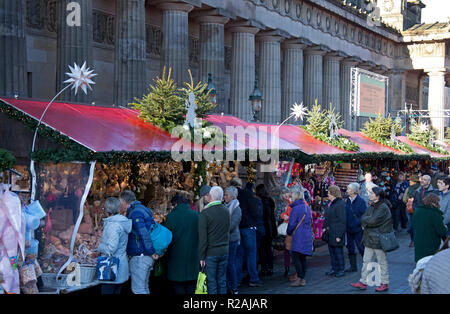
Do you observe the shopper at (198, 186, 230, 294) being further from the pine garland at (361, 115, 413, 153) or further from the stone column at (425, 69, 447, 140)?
the stone column at (425, 69, 447, 140)

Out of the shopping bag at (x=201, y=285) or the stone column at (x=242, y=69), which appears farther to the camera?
the stone column at (x=242, y=69)

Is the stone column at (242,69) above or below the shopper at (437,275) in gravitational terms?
above

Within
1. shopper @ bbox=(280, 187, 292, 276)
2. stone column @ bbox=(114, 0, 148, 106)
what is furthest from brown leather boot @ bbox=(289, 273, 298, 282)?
stone column @ bbox=(114, 0, 148, 106)

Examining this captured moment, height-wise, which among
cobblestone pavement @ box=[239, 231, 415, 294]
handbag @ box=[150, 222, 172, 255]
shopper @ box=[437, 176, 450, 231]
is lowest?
cobblestone pavement @ box=[239, 231, 415, 294]

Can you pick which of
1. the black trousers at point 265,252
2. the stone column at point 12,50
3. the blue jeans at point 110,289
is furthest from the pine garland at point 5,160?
the stone column at point 12,50

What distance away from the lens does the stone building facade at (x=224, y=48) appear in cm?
1744

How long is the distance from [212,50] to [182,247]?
17.2 m

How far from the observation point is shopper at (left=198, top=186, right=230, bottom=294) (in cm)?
820

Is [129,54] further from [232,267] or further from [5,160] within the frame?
[5,160]

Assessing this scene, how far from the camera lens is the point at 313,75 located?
3472 cm

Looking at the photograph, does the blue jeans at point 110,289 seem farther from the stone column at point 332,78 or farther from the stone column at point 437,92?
the stone column at point 437,92

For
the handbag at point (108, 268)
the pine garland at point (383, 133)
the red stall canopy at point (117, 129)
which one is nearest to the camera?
the handbag at point (108, 268)

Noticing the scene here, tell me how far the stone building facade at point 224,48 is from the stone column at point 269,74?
49 mm
